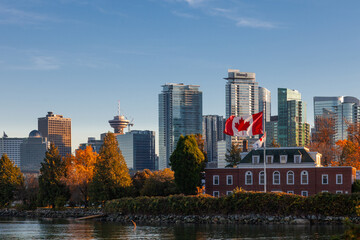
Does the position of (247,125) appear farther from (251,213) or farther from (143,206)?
(143,206)

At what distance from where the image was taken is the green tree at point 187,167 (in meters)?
102

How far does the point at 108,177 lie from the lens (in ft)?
354

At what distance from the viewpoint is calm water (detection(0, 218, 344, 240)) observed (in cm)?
7000

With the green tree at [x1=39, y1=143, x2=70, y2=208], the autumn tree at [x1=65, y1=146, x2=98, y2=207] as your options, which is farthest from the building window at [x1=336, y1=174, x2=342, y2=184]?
the green tree at [x1=39, y1=143, x2=70, y2=208]

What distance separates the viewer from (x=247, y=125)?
84188 millimetres

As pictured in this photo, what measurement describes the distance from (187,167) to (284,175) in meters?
15.8

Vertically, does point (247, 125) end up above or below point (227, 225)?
above

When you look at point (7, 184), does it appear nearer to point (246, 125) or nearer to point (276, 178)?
point (276, 178)

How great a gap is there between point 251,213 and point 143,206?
17797mm

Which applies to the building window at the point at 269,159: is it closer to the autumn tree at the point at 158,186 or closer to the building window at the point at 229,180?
the building window at the point at 229,180

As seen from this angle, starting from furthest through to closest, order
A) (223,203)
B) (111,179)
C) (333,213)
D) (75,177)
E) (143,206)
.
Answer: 1. (75,177)
2. (111,179)
3. (143,206)
4. (223,203)
5. (333,213)

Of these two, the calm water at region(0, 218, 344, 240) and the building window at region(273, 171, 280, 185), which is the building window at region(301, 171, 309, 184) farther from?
the calm water at region(0, 218, 344, 240)

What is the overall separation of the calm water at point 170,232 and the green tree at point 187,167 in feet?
54.6

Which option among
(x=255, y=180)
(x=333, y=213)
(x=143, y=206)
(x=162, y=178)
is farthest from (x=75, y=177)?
(x=333, y=213)
